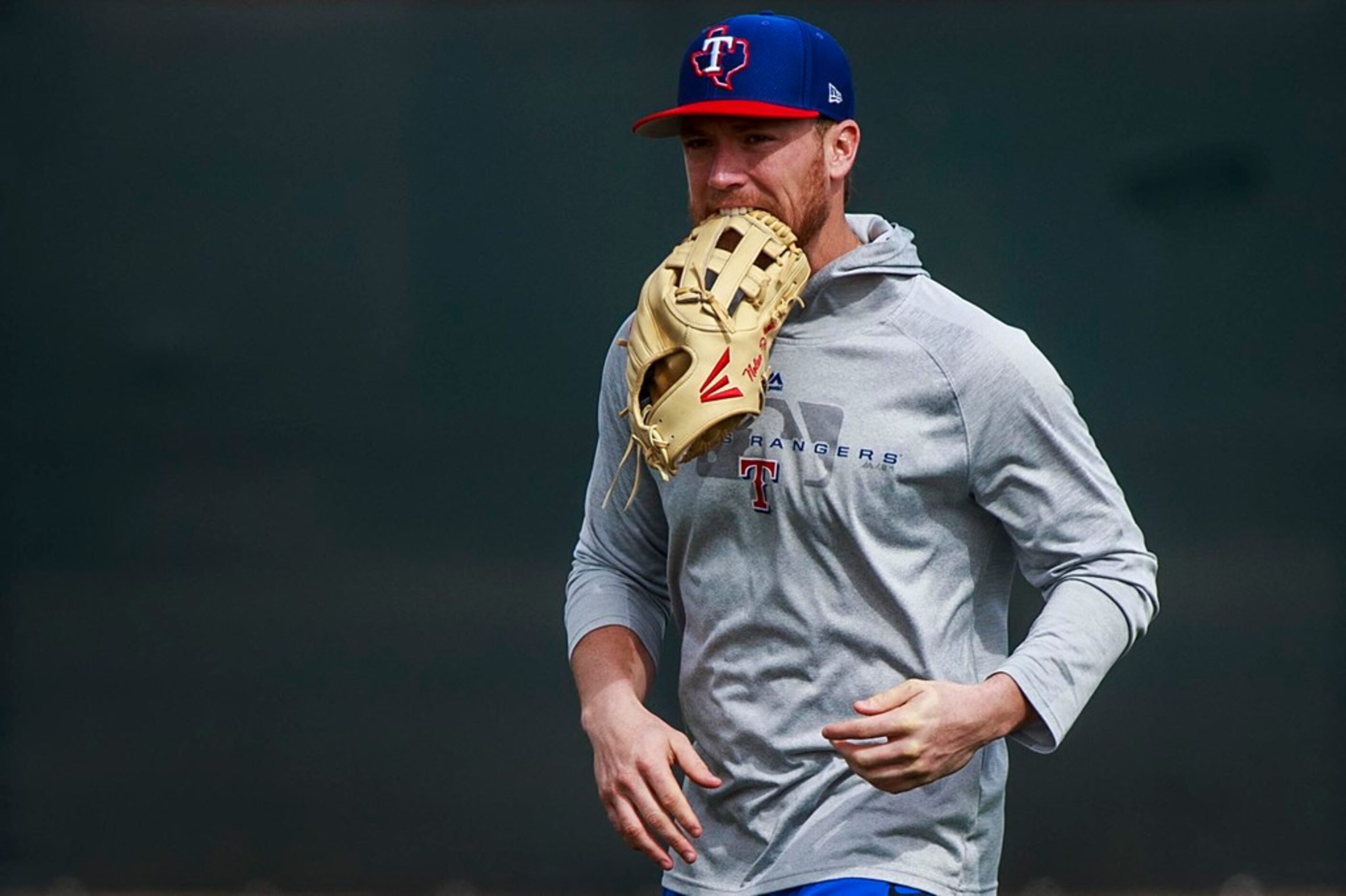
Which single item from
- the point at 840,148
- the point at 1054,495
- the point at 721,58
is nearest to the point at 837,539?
the point at 1054,495

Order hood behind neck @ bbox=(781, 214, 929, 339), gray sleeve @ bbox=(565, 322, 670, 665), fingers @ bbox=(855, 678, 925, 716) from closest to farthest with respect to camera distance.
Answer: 1. fingers @ bbox=(855, 678, 925, 716)
2. hood behind neck @ bbox=(781, 214, 929, 339)
3. gray sleeve @ bbox=(565, 322, 670, 665)

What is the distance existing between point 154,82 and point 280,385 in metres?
0.76

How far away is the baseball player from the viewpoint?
99.9 inches

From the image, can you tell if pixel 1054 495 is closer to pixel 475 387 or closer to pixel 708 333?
pixel 708 333

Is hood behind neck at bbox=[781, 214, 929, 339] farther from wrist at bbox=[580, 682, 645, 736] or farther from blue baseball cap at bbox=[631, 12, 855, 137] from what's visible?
wrist at bbox=[580, 682, 645, 736]

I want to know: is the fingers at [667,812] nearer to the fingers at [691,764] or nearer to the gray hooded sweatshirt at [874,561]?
the fingers at [691,764]

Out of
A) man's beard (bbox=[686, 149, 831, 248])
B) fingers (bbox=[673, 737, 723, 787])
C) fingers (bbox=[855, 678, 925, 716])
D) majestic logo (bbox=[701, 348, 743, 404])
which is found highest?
man's beard (bbox=[686, 149, 831, 248])

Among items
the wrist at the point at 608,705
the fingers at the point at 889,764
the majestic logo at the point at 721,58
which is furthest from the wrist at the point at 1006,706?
the majestic logo at the point at 721,58

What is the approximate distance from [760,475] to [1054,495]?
37 centimetres

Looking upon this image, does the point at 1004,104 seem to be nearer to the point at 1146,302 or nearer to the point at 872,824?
the point at 1146,302

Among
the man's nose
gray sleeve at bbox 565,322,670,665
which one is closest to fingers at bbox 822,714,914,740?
gray sleeve at bbox 565,322,670,665

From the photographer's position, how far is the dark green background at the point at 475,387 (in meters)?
4.53

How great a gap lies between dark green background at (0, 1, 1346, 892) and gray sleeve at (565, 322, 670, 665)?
1706 millimetres

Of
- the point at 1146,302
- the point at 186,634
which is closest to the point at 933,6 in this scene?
the point at 1146,302
